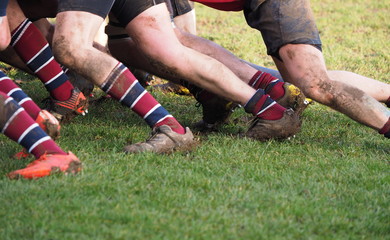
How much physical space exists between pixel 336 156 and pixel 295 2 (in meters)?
1.10

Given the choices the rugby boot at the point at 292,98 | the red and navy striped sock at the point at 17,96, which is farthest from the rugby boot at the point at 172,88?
the red and navy striped sock at the point at 17,96

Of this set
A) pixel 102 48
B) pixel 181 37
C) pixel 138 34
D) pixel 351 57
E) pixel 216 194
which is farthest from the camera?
pixel 351 57

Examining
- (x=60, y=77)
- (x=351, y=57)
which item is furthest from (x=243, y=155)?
(x=351, y=57)

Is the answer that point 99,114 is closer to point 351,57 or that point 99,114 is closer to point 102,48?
point 102,48

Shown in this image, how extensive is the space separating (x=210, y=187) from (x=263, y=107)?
1166 mm

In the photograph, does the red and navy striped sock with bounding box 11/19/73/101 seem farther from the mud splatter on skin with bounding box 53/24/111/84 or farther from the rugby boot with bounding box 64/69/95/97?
the mud splatter on skin with bounding box 53/24/111/84

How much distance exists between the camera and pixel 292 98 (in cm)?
484

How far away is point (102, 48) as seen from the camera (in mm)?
5629

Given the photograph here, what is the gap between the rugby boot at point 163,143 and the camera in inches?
165

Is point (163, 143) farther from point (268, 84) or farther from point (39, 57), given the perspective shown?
point (39, 57)

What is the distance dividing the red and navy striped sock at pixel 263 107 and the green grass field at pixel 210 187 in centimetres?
18

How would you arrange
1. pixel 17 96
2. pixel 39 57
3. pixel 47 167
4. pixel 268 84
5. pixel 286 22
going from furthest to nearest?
pixel 268 84 → pixel 39 57 → pixel 286 22 → pixel 17 96 → pixel 47 167

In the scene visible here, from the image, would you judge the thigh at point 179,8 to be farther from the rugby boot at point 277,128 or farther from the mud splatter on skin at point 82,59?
the mud splatter on skin at point 82,59

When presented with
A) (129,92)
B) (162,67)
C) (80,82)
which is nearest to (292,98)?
(162,67)
